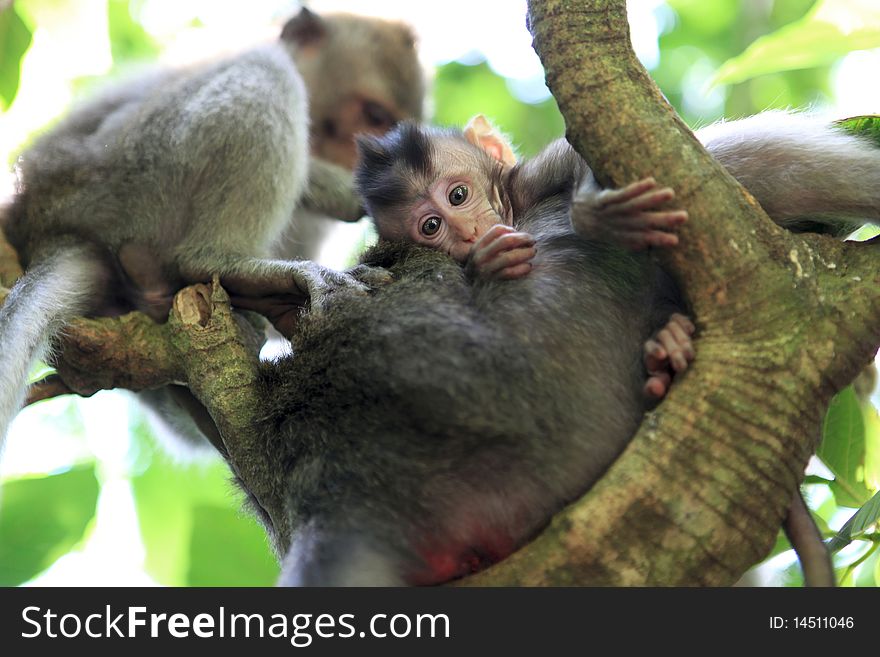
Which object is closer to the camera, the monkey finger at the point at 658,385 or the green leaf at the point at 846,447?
the monkey finger at the point at 658,385

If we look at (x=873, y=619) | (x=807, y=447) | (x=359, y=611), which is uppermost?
(x=807, y=447)

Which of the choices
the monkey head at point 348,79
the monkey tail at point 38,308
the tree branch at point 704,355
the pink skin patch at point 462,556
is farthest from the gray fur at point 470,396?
the monkey head at point 348,79

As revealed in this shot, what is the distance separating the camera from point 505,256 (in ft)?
8.06

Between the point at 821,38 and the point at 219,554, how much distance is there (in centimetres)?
275

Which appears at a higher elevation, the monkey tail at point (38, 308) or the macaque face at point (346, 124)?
the macaque face at point (346, 124)

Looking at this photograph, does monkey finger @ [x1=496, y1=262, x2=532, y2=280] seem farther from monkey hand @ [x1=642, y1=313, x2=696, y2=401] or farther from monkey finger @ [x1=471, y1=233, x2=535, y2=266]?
monkey hand @ [x1=642, y1=313, x2=696, y2=401]

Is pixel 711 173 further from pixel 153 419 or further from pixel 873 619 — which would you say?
pixel 153 419

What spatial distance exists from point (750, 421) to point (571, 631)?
22.2 inches

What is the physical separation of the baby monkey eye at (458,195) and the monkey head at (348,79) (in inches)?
88.1

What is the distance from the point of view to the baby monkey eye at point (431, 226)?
125 inches

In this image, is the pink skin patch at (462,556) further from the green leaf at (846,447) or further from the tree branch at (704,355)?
the green leaf at (846,447)

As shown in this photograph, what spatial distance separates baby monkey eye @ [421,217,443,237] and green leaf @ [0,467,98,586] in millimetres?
1521

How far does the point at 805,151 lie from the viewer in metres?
2.52

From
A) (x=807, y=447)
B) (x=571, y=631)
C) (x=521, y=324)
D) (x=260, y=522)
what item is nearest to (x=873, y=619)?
(x=807, y=447)
